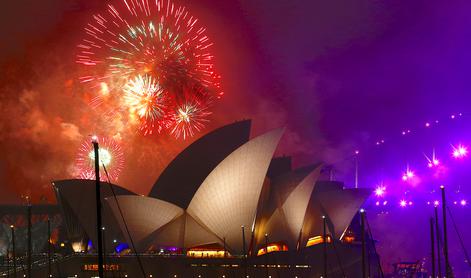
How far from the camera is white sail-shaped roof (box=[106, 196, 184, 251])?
247 feet

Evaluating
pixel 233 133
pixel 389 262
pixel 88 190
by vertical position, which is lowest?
pixel 389 262

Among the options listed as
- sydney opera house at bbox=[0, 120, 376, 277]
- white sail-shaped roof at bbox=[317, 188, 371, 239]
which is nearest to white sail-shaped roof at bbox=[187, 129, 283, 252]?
sydney opera house at bbox=[0, 120, 376, 277]

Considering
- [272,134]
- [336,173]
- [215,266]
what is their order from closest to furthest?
[272,134] → [215,266] → [336,173]

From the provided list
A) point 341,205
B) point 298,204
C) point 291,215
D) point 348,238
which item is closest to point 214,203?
point 291,215

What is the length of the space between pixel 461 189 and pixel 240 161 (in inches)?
2312

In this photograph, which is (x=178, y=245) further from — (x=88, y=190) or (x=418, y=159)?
(x=418, y=159)

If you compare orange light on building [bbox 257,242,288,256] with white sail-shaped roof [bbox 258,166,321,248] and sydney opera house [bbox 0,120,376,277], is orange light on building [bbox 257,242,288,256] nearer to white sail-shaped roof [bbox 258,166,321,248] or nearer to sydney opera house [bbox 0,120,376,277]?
sydney opera house [bbox 0,120,376,277]

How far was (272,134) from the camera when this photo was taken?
72812 millimetres

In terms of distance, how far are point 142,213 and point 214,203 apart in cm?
738

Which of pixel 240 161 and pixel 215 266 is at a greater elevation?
pixel 240 161

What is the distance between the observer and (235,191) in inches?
3000

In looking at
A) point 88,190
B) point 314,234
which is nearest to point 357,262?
point 314,234

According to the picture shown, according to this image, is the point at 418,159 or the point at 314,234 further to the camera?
the point at 418,159

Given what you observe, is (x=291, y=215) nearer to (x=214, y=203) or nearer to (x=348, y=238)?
(x=214, y=203)
